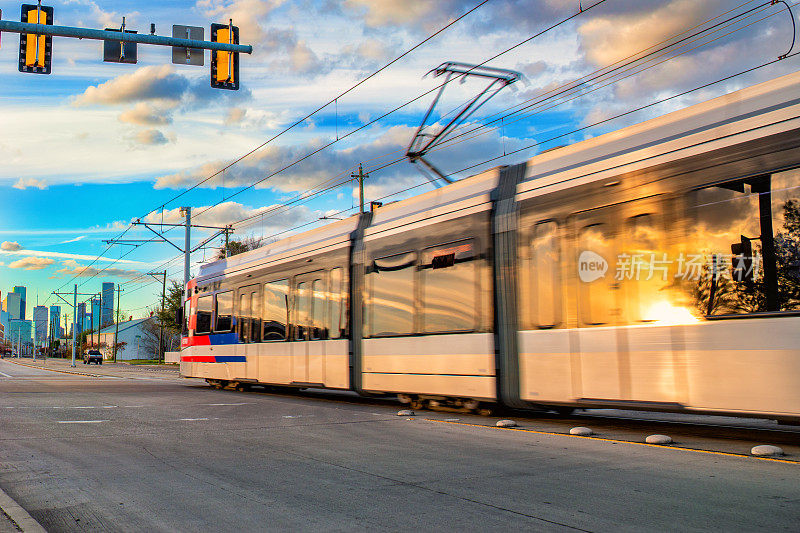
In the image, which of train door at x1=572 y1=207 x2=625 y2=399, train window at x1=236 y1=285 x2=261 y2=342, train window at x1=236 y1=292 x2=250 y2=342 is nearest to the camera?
train door at x1=572 y1=207 x2=625 y2=399

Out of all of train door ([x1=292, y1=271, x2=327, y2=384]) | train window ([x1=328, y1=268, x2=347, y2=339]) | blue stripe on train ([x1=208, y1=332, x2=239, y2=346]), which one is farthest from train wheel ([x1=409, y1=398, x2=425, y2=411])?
blue stripe on train ([x1=208, y1=332, x2=239, y2=346])

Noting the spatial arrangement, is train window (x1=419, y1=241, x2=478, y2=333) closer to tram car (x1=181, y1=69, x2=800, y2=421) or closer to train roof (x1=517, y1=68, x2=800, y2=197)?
tram car (x1=181, y1=69, x2=800, y2=421)

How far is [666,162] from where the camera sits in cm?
867

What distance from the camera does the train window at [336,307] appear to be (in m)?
14.8

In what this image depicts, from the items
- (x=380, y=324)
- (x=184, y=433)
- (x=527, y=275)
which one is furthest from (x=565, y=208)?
(x=184, y=433)

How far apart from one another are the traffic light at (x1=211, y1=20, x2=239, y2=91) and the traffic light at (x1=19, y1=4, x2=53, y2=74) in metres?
2.65

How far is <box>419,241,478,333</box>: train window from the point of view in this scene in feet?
37.6

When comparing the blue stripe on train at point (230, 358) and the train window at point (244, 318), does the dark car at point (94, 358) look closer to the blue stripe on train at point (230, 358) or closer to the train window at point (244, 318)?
the blue stripe on train at point (230, 358)

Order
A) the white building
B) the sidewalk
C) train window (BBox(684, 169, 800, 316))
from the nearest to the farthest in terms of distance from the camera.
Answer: train window (BBox(684, 169, 800, 316)) < the sidewalk < the white building

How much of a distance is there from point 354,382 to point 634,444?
6830 millimetres

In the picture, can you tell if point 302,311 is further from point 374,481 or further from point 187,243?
point 187,243

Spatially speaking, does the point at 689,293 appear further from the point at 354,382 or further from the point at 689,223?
the point at 354,382

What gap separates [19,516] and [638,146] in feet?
24.9

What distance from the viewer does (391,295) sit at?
13367 millimetres
